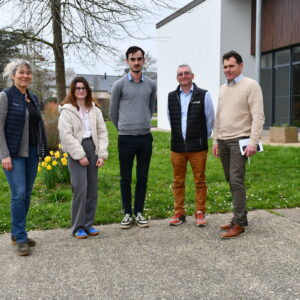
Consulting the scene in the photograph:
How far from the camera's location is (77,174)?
4.34 metres

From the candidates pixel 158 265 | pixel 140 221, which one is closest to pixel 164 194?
pixel 140 221

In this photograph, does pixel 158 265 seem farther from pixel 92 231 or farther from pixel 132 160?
pixel 132 160

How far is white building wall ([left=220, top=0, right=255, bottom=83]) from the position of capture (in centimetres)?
1598

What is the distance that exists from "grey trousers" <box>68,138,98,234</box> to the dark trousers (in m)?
0.44

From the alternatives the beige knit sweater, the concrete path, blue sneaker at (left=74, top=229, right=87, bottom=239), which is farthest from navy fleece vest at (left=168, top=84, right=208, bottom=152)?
blue sneaker at (left=74, top=229, right=87, bottom=239)

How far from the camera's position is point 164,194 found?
635 cm

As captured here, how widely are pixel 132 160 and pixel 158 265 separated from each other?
5.22 ft

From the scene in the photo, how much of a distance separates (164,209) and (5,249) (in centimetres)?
225

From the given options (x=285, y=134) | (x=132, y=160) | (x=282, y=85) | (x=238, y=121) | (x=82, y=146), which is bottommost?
(x=285, y=134)

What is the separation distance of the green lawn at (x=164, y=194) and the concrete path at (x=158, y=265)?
62 centimetres

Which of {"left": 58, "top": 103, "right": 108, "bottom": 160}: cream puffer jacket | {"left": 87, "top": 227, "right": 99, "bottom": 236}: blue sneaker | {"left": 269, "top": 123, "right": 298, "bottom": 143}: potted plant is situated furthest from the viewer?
{"left": 269, "top": 123, "right": 298, "bottom": 143}: potted plant

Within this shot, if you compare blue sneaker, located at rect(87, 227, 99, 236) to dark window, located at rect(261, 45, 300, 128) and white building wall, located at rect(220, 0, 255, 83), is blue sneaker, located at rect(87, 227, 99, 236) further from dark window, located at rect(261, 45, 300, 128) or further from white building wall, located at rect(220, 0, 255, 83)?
dark window, located at rect(261, 45, 300, 128)

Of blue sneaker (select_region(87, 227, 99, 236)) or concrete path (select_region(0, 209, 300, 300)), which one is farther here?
blue sneaker (select_region(87, 227, 99, 236))

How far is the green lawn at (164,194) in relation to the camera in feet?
17.3
